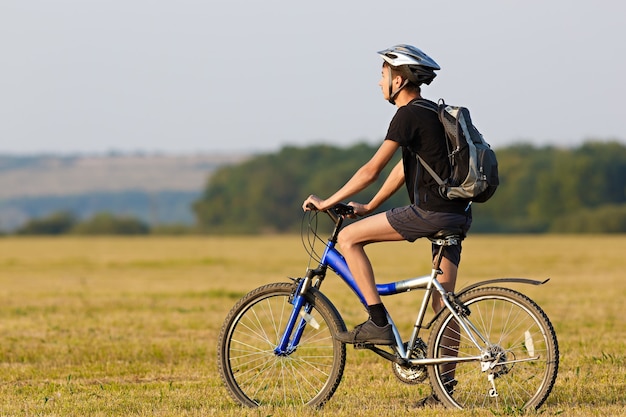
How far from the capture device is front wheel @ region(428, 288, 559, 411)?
752 centimetres

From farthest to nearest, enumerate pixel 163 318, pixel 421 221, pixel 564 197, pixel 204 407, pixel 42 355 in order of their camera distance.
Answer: pixel 564 197
pixel 163 318
pixel 42 355
pixel 204 407
pixel 421 221

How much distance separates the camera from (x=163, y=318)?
58.6 feet

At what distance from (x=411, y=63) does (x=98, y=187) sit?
183818 millimetres

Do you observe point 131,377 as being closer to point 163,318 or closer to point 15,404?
point 15,404

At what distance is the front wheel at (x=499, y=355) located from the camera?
7.52 meters

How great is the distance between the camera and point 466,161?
7504 mm

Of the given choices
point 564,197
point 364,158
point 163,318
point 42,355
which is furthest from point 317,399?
point 364,158

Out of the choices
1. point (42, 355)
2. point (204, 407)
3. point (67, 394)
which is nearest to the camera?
point (204, 407)

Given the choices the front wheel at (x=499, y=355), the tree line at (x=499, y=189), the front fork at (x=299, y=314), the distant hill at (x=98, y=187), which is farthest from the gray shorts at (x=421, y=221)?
the distant hill at (x=98, y=187)

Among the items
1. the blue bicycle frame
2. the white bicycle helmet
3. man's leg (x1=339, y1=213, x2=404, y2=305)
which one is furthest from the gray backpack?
the blue bicycle frame

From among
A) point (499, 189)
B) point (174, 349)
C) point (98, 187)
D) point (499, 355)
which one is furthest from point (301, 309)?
point (98, 187)

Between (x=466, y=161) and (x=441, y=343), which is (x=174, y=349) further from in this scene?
(x=466, y=161)

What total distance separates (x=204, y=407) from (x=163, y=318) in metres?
9.49

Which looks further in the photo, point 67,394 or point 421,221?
point 67,394
